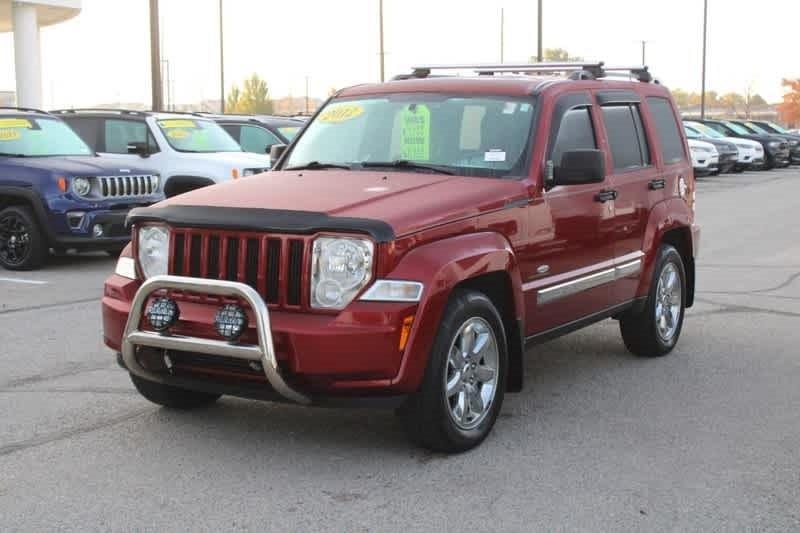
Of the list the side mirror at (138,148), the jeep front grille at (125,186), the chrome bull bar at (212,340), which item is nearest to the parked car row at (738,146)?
the side mirror at (138,148)

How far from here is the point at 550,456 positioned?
541 centimetres

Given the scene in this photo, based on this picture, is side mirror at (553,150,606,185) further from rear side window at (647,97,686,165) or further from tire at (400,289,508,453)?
rear side window at (647,97,686,165)

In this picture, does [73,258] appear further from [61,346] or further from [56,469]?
[56,469]

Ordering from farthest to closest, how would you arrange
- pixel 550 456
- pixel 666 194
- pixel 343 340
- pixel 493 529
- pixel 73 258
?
1. pixel 73 258
2. pixel 666 194
3. pixel 550 456
4. pixel 343 340
5. pixel 493 529

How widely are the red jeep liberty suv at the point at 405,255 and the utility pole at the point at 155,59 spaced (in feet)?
51.5

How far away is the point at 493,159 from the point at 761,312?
14.0 ft

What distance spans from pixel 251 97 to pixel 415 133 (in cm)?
12940

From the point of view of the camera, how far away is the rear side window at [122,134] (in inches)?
604

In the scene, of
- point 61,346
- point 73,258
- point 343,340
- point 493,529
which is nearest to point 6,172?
point 73,258

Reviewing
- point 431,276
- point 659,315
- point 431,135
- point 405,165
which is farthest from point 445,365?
point 659,315

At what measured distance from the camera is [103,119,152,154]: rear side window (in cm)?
1534

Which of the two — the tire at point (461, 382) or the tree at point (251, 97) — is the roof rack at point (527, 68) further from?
the tree at point (251, 97)

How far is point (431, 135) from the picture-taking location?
6379 millimetres

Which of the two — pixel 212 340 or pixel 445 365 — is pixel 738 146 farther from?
pixel 212 340
